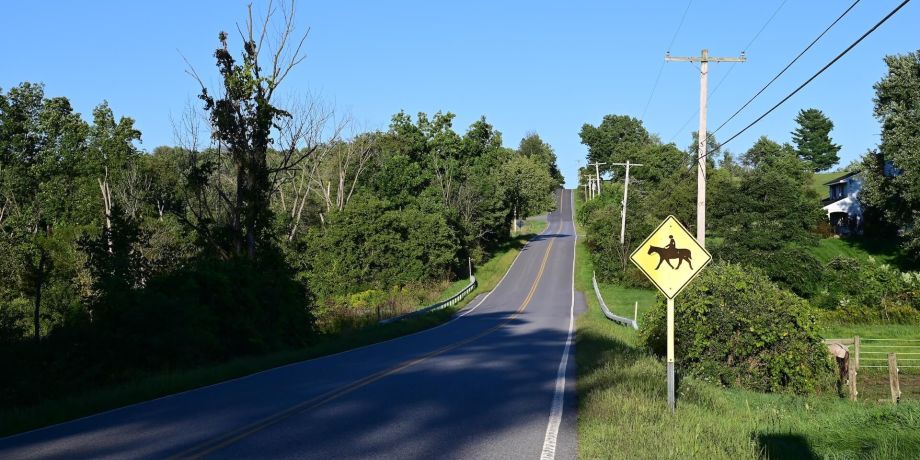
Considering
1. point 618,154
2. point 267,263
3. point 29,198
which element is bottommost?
point 267,263

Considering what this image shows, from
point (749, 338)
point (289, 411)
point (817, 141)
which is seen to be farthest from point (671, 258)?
point (817, 141)

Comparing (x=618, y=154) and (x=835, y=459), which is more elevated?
(x=618, y=154)

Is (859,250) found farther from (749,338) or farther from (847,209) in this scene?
(749,338)

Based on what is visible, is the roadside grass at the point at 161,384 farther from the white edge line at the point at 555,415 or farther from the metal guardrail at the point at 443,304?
the white edge line at the point at 555,415

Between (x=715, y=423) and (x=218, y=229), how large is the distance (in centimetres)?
2245

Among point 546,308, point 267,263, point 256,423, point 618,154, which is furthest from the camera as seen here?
point 618,154

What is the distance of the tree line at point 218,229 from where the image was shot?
773 inches

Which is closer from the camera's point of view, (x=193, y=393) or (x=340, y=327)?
(x=193, y=393)

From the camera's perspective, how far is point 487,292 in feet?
225

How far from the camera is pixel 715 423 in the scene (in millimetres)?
10117

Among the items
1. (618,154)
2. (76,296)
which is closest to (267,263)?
(76,296)

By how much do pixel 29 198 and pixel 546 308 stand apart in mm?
45452

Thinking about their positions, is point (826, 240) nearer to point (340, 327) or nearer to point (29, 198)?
point (340, 327)

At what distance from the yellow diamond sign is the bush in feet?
26.0
